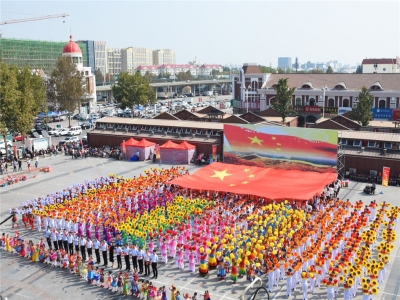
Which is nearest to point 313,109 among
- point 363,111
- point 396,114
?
point 396,114

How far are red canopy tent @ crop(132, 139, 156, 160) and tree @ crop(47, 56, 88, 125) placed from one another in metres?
23.3

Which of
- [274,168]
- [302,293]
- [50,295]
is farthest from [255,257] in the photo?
[274,168]

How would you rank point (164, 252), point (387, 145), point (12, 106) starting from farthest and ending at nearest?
point (12, 106), point (387, 145), point (164, 252)

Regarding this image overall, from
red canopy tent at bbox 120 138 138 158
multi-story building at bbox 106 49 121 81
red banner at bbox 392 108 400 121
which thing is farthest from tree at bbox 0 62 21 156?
multi-story building at bbox 106 49 121 81

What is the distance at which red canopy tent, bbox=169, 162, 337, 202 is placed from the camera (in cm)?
2391

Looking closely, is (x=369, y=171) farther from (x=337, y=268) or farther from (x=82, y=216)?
(x=82, y=216)

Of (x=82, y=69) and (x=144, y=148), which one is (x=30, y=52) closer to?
(x=82, y=69)

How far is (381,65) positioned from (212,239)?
86038 mm

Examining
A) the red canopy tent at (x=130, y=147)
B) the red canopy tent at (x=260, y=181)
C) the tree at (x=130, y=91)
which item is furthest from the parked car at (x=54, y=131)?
the red canopy tent at (x=260, y=181)

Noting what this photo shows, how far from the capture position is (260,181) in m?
26.3

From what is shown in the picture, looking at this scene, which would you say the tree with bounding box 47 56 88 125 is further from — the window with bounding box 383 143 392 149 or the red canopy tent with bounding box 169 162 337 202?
the window with bounding box 383 143 392 149

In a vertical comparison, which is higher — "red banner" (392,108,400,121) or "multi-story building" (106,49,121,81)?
"multi-story building" (106,49,121,81)

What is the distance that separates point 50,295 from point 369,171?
23.0 m

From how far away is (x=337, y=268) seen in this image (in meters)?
15.2
